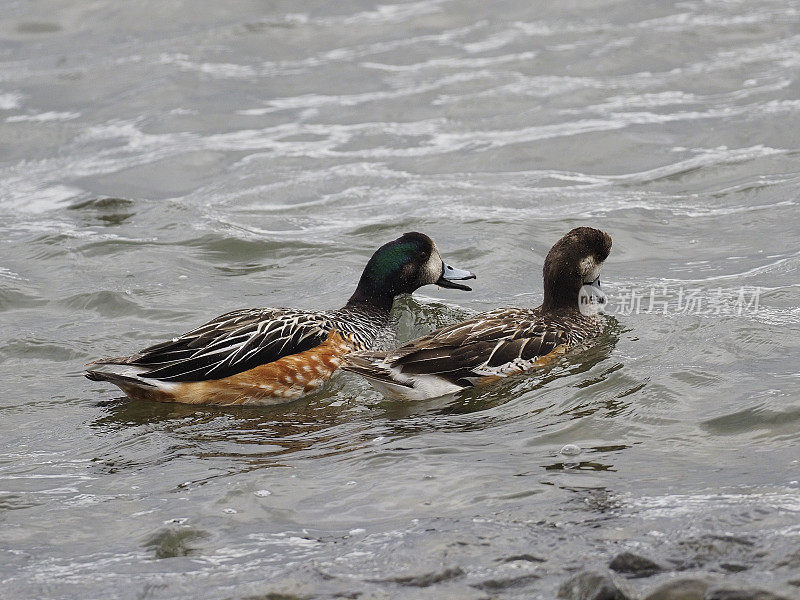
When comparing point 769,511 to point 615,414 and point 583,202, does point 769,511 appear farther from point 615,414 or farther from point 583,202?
point 583,202

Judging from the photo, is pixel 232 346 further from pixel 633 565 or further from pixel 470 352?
pixel 633 565

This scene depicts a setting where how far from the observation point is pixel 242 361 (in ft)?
29.0

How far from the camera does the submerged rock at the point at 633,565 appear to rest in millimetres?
5102

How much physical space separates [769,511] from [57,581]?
3.45m

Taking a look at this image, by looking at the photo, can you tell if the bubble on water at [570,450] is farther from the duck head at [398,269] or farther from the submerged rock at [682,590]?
the duck head at [398,269]

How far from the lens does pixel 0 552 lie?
6074mm

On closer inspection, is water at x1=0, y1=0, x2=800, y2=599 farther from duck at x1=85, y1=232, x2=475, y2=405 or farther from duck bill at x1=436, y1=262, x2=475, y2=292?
duck bill at x1=436, y1=262, x2=475, y2=292

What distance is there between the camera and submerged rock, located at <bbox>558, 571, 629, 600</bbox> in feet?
15.7

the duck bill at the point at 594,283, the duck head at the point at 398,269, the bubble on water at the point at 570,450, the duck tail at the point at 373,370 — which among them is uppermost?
the duck head at the point at 398,269

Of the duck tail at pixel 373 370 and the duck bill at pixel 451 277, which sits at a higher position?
the duck bill at pixel 451 277

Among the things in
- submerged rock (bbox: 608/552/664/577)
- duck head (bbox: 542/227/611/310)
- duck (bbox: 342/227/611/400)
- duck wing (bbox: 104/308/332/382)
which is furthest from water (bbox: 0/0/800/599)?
duck head (bbox: 542/227/611/310)

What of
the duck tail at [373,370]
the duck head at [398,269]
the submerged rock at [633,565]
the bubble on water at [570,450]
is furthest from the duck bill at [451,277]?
the submerged rock at [633,565]

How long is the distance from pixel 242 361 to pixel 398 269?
1980 mm

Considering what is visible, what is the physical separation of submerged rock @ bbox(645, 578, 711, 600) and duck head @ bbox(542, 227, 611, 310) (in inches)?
189
